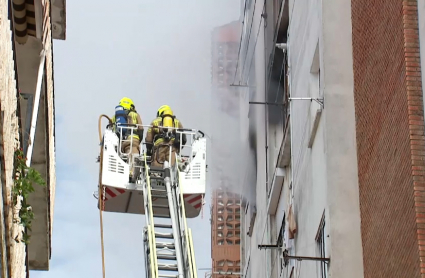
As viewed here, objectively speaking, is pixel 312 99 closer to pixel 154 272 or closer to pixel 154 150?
pixel 154 272

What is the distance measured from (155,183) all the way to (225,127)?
5.66 metres

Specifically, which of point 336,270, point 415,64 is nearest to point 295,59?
point 336,270

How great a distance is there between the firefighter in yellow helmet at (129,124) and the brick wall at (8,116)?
1276cm

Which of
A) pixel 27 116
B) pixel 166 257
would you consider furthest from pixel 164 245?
pixel 27 116

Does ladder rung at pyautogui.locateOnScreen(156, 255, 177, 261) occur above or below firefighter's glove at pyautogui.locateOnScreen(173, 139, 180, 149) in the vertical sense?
below

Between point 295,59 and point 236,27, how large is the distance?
1279 cm

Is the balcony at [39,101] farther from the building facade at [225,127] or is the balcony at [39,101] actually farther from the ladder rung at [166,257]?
the building facade at [225,127]

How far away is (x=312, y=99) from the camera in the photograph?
1443 centimetres

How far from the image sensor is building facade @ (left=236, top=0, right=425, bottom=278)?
10531 millimetres

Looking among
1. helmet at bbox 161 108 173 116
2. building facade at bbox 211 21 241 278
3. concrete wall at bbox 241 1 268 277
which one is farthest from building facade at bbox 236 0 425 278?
building facade at bbox 211 21 241 278

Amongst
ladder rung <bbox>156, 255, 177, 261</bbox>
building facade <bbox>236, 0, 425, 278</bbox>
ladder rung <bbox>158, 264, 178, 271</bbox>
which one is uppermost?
building facade <bbox>236, 0, 425, 278</bbox>

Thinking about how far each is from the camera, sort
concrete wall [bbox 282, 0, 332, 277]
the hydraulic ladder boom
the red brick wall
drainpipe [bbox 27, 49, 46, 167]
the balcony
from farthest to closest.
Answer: the hydraulic ladder boom
concrete wall [bbox 282, 0, 332, 277]
the balcony
drainpipe [bbox 27, 49, 46, 167]
the red brick wall

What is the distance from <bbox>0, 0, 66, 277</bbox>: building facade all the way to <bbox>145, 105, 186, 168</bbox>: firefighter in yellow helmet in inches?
252

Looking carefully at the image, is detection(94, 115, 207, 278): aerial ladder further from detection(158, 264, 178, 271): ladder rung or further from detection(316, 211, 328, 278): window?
detection(316, 211, 328, 278): window
